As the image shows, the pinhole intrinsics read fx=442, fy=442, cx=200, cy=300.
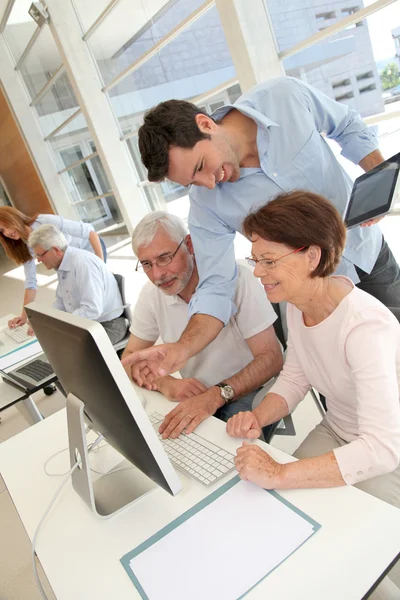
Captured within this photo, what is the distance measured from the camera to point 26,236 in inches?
128

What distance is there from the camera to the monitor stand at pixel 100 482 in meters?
1.03

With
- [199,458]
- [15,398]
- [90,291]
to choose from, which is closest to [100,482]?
[199,458]

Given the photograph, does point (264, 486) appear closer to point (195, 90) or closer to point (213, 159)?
point (213, 159)

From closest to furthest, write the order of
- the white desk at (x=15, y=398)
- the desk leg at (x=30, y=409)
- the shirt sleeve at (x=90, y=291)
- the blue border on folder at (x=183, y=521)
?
the blue border on folder at (x=183, y=521)
the white desk at (x=15, y=398)
the desk leg at (x=30, y=409)
the shirt sleeve at (x=90, y=291)

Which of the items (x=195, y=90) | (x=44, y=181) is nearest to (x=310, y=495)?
(x=195, y=90)

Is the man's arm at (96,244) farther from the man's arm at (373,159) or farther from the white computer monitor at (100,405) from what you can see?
the white computer monitor at (100,405)

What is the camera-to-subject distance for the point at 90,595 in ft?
2.82

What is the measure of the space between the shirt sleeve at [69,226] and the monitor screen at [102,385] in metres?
2.79

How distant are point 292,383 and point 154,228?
0.77m

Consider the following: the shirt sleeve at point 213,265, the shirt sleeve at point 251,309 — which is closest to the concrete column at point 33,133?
the shirt sleeve at point 213,265

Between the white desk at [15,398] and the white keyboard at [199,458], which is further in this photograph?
the white desk at [15,398]

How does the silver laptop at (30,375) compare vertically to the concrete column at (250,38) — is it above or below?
below

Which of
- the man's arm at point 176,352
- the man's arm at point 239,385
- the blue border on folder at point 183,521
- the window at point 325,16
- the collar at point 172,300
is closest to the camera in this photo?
the blue border on folder at point 183,521

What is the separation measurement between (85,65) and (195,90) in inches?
87.2
